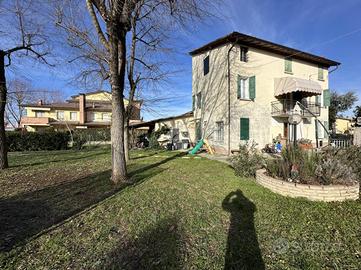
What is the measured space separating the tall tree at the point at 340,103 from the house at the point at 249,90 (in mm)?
13789

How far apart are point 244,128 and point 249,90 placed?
2.84 m

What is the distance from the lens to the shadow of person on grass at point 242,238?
260 cm

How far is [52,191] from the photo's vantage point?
18.0ft

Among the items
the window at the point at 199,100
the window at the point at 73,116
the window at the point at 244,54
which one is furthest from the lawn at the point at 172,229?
the window at the point at 73,116

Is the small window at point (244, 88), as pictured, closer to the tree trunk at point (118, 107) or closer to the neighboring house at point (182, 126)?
the neighboring house at point (182, 126)

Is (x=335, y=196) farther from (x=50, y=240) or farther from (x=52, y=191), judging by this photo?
(x=52, y=191)

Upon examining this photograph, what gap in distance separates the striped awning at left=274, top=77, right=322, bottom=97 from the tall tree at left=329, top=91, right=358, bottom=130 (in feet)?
53.7

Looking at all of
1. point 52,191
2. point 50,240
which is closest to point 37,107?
point 52,191

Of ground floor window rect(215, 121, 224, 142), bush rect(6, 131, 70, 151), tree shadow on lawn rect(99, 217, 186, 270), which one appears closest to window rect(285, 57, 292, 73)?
ground floor window rect(215, 121, 224, 142)

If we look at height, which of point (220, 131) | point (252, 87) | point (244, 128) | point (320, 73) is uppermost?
point (320, 73)

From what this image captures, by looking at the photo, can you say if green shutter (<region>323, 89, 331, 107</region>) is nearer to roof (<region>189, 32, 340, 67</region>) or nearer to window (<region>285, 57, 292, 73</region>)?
roof (<region>189, 32, 340, 67</region>)

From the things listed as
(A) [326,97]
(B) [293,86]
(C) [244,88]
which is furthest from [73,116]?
(A) [326,97]

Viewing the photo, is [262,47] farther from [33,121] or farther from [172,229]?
[33,121]

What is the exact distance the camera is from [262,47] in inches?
619
